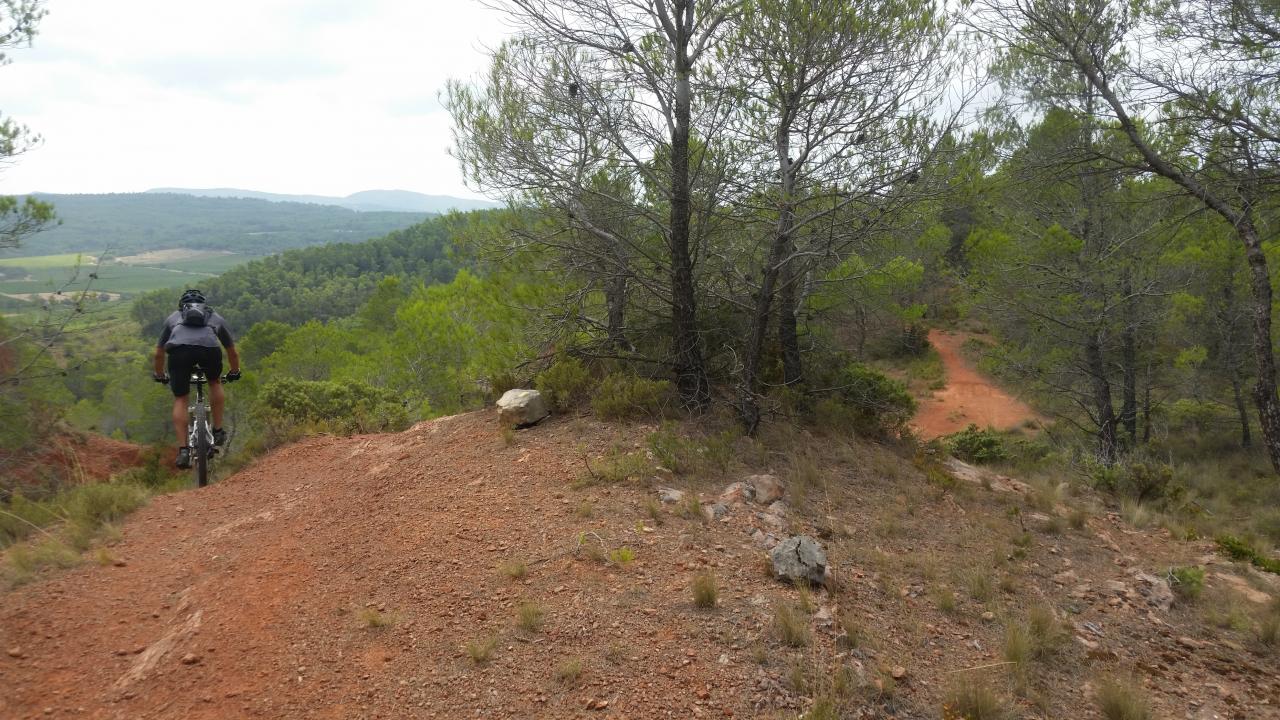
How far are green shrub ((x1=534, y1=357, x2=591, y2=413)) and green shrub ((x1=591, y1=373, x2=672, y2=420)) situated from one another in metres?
0.24

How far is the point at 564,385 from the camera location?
667cm

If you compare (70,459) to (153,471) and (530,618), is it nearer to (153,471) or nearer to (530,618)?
(153,471)

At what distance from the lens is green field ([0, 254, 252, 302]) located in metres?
6.15

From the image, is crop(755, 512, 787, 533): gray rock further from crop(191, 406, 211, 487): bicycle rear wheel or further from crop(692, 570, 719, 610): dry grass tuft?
crop(191, 406, 211, 487): bicycle rear wheel

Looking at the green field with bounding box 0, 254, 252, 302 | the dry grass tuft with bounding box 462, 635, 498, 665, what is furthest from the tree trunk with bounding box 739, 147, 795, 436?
the green field with bounding box 0, 254, 252, 302

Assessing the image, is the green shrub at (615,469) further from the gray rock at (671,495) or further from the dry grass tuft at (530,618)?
the dry grass tuft at (530,618)

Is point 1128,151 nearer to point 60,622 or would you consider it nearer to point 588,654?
point 588,654

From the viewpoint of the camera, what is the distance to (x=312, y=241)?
131875 millimetres

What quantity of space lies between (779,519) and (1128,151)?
744 centimetres

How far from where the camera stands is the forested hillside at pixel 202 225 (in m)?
119

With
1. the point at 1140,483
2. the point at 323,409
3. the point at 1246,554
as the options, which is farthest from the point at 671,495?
the point at 1140,483

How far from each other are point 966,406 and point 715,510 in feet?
61.2

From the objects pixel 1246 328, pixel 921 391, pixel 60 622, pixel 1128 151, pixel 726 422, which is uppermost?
pixel 1128 151

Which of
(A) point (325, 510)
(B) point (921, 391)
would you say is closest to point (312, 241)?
(B) point (921, 391)
